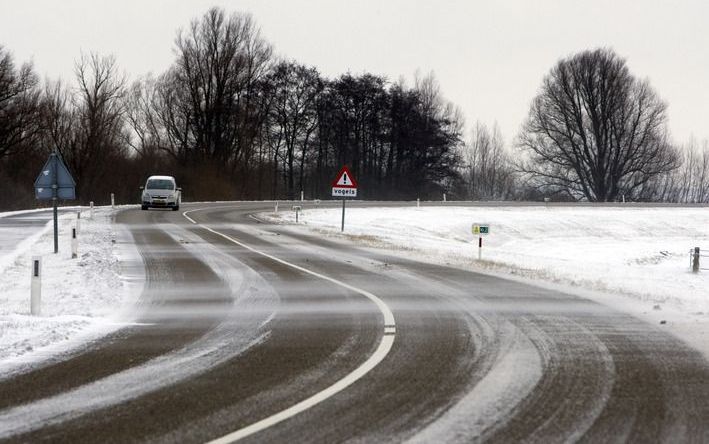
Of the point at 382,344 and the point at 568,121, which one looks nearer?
the point at 382,344

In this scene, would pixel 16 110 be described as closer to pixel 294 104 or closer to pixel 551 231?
pixel 294 104

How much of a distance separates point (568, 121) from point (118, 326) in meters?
75.7

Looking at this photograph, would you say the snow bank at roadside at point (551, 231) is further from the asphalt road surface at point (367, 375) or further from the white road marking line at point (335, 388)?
the white road marking line at point (335, 388)

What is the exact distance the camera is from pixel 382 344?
804cm

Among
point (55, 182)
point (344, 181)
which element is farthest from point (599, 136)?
point (55, 182)

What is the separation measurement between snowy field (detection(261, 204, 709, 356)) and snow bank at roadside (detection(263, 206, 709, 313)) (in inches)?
2.4

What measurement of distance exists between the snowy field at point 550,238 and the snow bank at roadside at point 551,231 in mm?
60

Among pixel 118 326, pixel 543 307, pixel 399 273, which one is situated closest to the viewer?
pixel 118 326

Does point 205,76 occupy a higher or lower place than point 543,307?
higher

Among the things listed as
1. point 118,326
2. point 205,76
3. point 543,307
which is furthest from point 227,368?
point 205,76

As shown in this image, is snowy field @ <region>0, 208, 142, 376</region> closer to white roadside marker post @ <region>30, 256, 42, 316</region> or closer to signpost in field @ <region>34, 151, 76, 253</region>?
white roadside marker post @ <region>30, 256, 42, 316</region>

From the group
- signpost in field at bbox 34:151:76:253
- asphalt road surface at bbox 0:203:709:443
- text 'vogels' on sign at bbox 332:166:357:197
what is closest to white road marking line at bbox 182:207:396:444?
asphalt road surface at bbox 0:203:709:443

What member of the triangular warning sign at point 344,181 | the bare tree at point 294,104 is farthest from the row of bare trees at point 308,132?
the triangular warning sign at point 344,181

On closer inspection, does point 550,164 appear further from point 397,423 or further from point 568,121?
point 397,423
